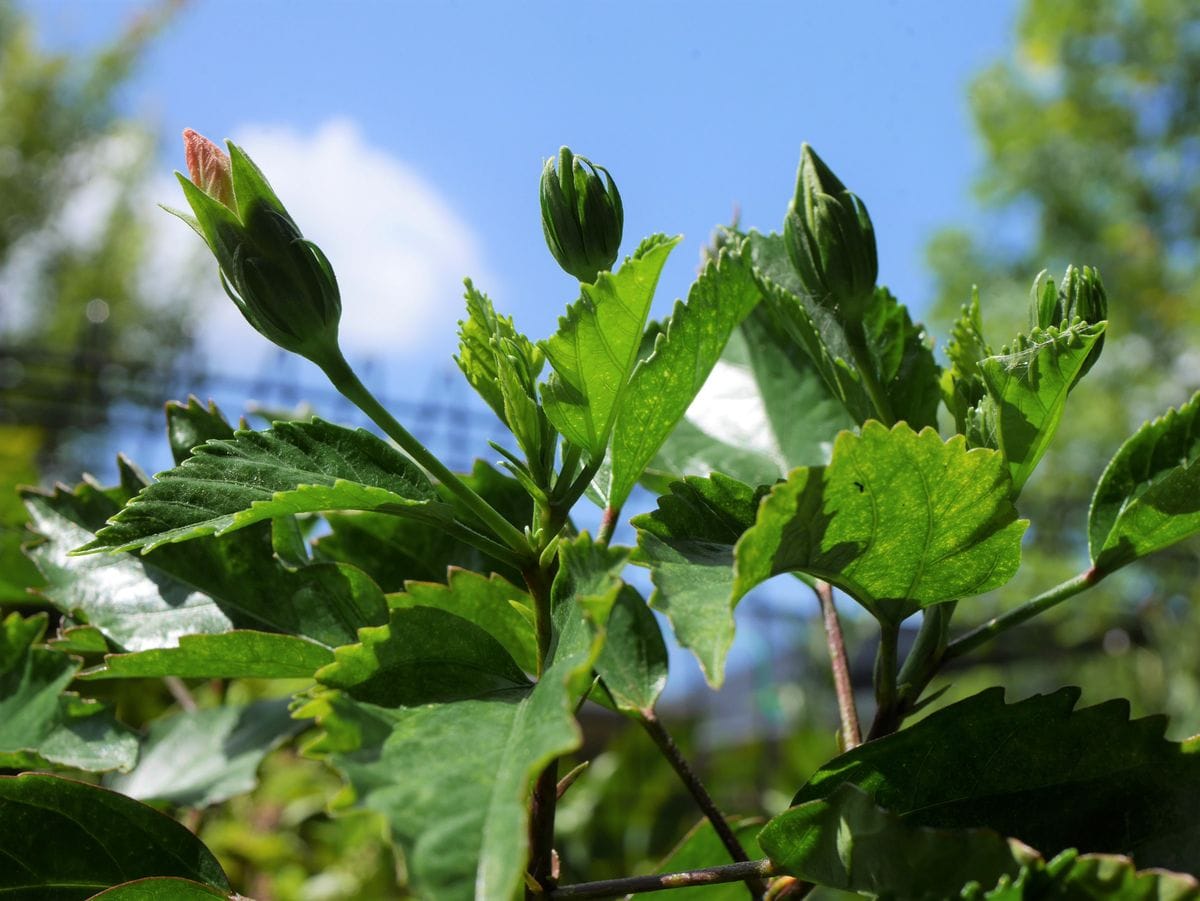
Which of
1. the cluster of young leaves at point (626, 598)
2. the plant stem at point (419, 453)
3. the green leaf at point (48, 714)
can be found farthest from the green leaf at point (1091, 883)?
the green leaf at point (48, 714)

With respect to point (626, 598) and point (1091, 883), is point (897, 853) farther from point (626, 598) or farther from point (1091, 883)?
point (626, 598)

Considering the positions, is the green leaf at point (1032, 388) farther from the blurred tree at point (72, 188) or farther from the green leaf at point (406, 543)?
the blurred tree at point (72, 188)

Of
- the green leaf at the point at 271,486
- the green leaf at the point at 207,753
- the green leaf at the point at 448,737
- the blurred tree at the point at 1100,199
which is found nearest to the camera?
the green leaf at the point at 448,737

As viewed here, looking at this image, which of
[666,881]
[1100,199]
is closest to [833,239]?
[666,881]

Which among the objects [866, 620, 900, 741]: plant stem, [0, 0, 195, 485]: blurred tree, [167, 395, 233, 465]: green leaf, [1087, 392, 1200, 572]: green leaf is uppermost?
[0, 0, 195, 485]: blurred tree

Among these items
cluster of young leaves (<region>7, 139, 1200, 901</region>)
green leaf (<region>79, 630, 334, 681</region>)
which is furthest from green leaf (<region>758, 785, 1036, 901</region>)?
green leaf (<region>79, 630, 334, 681</region>)

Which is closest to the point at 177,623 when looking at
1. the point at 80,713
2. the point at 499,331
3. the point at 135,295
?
the point at 80,713

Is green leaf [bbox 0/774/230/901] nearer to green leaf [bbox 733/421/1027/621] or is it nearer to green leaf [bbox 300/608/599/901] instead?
green leaf [bbox 300/608/599/901]
